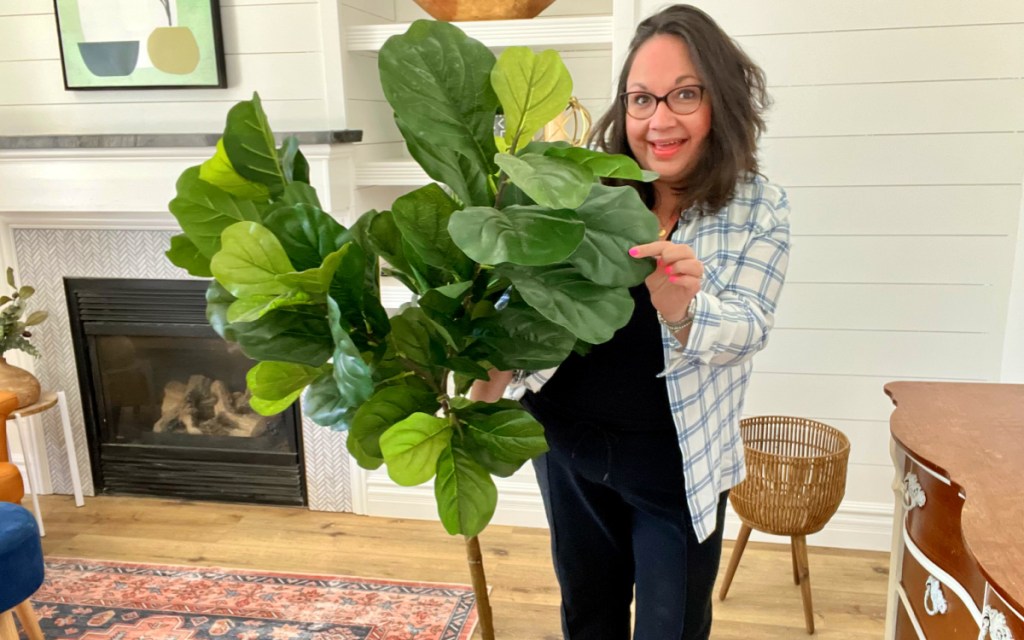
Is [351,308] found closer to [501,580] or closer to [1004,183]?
[501,580]

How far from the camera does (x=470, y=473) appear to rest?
1.85ft

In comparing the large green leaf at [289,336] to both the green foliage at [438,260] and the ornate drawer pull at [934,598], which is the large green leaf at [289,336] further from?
the ornate drawer pull at [934,598]

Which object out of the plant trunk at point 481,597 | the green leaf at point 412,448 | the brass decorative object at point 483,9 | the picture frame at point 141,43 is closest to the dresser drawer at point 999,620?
the plant trunk at point 481,597

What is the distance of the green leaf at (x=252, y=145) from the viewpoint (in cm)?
56

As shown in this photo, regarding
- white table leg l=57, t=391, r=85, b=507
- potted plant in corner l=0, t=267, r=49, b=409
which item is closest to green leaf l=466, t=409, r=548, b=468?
potted plant in corner l=0, t=267, r=49, b=409

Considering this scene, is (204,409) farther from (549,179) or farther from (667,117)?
(549,179)

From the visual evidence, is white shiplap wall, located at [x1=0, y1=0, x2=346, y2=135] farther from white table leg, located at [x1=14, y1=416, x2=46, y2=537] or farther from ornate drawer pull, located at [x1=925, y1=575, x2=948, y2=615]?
ornate drawer pull, located at [x1=925, y1=575, x2=948, y2=615]

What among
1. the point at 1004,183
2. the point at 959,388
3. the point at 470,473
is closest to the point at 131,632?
the point at 470,473

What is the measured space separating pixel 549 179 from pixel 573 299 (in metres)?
0.09

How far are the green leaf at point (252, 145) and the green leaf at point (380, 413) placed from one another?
0.57 feet

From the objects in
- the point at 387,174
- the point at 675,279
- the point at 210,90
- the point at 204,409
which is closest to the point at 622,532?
the point at 675,279

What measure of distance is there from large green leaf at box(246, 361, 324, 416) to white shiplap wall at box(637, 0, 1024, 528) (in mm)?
1811

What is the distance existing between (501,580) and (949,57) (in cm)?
184

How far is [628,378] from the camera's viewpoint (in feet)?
3.80
